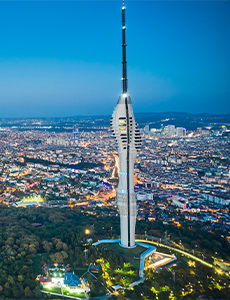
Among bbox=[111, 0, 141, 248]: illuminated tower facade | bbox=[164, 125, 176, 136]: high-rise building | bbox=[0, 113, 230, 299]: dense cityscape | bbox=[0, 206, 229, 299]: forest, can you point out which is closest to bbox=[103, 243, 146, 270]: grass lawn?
bbox=[0, 113, 230, 299]: dense cityscape

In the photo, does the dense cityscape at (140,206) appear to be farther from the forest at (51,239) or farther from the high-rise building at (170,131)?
the high-rise building at (170,131)

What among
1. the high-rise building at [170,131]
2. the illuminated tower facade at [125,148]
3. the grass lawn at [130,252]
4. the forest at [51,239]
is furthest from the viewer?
the high-rise building at [170,131]

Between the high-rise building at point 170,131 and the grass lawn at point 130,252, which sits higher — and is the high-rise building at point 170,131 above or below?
above

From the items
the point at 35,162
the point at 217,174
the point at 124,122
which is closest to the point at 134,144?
the point at 124,122

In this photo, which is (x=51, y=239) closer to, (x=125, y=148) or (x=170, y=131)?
(x=125, y=148)

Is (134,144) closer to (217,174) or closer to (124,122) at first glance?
(124,122)

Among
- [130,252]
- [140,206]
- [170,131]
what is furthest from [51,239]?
[170,131]

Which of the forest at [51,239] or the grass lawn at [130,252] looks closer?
the forest at [51,239]

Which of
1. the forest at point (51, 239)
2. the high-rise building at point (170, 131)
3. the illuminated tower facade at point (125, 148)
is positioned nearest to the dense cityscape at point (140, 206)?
the forest at point (51, 239)
